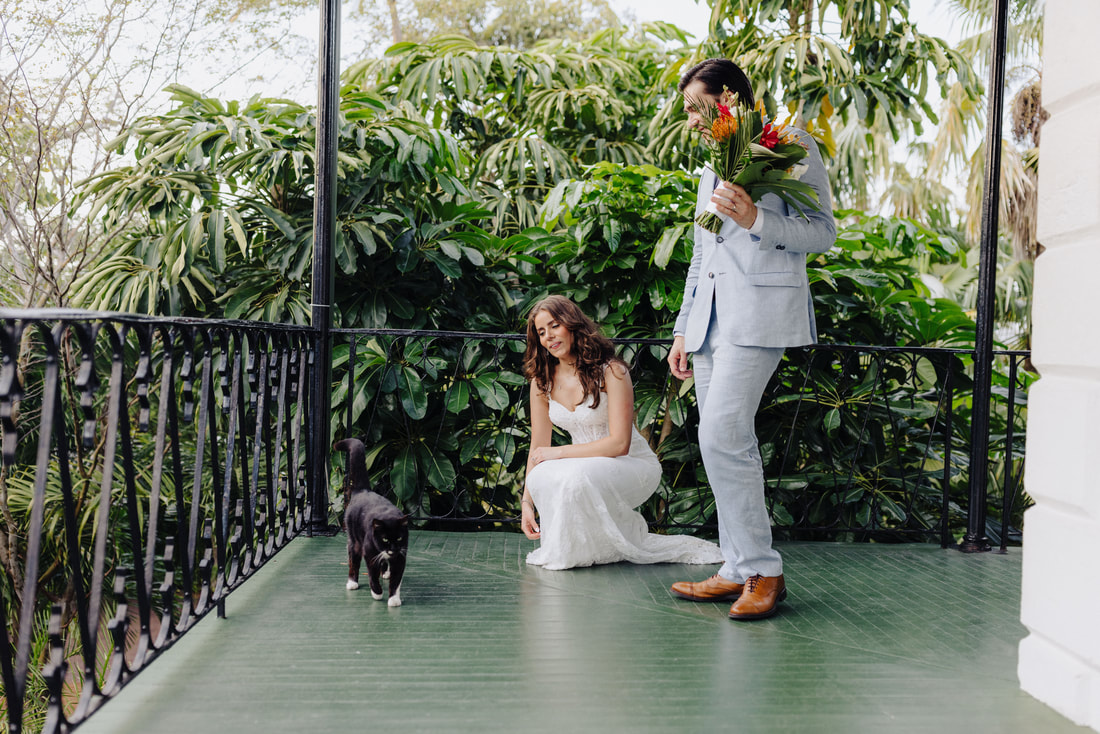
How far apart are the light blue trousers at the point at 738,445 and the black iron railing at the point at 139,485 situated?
4.57 ft

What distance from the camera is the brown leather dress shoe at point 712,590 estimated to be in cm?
263

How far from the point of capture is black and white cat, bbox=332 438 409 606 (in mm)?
2500

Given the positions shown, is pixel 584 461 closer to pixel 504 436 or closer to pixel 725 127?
pixel 504 436

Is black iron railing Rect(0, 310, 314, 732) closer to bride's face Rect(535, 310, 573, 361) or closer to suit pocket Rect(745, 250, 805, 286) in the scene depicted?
bride's face Rect(535, 310, 573, 361)

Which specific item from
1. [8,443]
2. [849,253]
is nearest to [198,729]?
[8,443]

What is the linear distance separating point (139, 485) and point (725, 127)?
4.44 meters

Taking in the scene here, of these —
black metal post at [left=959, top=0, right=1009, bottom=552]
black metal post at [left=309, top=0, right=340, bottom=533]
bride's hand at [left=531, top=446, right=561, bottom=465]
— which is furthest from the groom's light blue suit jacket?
black metal post at [left=309, top=0, right=340, bottom=533]

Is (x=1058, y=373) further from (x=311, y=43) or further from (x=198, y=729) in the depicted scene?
(x=311, y=43)

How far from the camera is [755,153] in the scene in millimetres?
2242

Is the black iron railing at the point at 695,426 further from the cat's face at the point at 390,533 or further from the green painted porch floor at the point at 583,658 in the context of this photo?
the cat's face at the point at 390,533

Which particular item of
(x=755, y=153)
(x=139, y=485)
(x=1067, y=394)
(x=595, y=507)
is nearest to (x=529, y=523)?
(x=595, y=507)

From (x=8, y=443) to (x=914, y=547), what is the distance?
10.7 ft

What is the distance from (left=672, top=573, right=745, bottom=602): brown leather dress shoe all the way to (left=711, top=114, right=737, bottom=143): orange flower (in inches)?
52.8

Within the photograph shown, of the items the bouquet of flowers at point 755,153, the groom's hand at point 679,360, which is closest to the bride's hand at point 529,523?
the groom's hand at point 679,360
